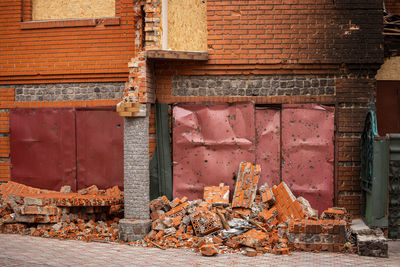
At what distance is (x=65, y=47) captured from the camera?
965 centimetres

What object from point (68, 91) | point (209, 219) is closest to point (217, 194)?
point (209, 219)

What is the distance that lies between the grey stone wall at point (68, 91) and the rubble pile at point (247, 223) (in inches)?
112

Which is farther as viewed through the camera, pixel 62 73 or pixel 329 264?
pixel 62 73

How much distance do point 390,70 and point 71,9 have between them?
791cm

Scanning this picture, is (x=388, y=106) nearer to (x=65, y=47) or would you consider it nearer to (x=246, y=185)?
(x=246, y=185)

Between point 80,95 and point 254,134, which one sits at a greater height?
point 80,95

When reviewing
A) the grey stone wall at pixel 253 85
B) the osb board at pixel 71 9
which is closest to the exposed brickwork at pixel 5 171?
the osb board at pixel 71 9

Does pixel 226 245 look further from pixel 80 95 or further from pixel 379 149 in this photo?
pixel 80 95

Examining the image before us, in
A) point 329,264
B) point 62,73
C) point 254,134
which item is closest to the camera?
point 329,264

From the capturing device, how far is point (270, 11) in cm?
895

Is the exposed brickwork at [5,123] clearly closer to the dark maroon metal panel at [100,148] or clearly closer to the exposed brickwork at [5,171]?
the exposed brickwork at [5,171]

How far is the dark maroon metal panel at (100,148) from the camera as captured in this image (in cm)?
952

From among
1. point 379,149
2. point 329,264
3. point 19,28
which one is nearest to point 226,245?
point 329,264

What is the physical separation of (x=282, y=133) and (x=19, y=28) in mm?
6811
